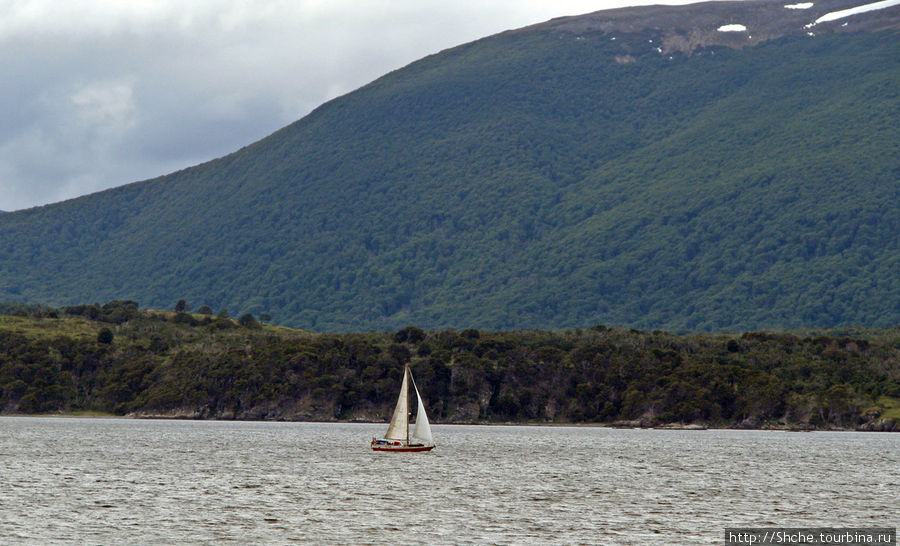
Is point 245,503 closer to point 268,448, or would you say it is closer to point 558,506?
point 558,506

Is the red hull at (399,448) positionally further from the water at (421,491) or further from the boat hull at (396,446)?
the water at (421,491)

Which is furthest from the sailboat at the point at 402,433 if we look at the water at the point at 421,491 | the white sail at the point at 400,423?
the water at the point at 421,491

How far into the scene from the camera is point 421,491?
84500mm

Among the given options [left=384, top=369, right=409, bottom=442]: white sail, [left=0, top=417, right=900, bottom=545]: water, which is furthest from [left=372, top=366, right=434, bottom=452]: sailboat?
[left=0, top=417, right=900, bottom=545]: water

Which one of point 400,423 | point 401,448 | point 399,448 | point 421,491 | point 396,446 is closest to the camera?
point 421,491

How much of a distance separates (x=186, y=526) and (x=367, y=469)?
41.1m

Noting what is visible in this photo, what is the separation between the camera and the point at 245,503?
74688 millimetres

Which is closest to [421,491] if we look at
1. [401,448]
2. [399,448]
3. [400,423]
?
[399,448]

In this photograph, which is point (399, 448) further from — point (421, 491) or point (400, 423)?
point (421, 491)

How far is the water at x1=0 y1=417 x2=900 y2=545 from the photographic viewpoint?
62.6m

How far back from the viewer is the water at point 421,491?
62.6 meters

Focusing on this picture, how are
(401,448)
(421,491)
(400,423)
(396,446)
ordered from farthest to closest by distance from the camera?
(400,423), (396,446), (401,448), (421,491)

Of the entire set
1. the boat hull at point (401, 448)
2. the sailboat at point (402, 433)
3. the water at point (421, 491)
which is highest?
the sailboat at point (402, 433)

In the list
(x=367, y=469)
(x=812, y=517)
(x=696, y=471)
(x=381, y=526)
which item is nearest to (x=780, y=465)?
(x=696, y=471)
